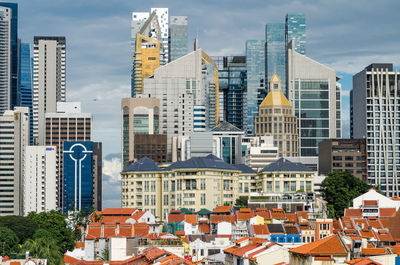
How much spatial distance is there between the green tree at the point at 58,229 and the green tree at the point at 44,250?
53.6 ft

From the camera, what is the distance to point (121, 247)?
12712 centimetres

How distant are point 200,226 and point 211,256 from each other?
4853 cm

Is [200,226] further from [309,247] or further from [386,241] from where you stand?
[309,247]

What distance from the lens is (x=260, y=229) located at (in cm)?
15538

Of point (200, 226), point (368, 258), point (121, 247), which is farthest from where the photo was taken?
point (200, 226)

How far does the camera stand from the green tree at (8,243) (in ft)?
483

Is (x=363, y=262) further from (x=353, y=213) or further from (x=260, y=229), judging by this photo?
(x=353, y=213)

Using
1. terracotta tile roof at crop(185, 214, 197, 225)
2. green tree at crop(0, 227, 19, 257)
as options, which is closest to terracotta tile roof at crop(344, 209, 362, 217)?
terracotta tile roof at crop(185, 214, 197, 225)

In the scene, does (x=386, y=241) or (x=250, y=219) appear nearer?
(x=386, y=241)

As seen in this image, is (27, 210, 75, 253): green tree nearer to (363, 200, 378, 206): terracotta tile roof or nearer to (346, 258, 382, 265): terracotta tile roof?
(363, 200, 378, 206): terracotta tile roof

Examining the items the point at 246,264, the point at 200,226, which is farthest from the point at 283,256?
the point at 200,226

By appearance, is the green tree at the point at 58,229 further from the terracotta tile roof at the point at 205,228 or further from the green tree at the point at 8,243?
the terracotta tile roof at the point at 205,228

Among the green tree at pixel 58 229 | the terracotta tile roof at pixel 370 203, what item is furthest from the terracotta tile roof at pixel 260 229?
the terracotta tile roof at pixel 370 203

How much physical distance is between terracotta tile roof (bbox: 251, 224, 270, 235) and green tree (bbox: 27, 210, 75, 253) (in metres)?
36.4
